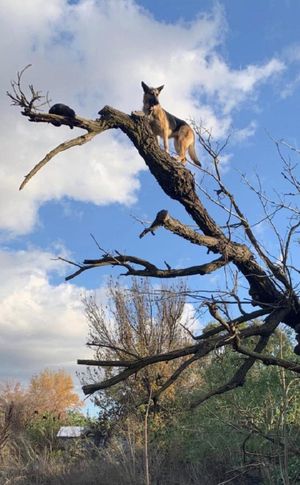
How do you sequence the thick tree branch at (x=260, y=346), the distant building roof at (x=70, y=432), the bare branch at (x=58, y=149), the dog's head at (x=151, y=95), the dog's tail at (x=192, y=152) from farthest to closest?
the distant building roof at (x=70, y=432)
the dog's head at (x=151, y=95)
the dog's tail at (x=192, y=152)
the thick tree branch at (x=260, y=346)
the bare branch at (x=58, y=149)

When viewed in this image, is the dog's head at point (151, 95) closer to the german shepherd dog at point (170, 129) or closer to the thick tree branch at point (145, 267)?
the german shepherd dog at point (170, 129)

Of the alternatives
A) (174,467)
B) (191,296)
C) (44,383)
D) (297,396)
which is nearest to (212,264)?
(191,296)

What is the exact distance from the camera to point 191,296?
4.92 meters

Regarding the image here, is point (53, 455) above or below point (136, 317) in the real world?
below

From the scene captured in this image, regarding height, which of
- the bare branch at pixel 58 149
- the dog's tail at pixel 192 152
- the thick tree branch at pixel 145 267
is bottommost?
the thick tree branch at pixel 145 267

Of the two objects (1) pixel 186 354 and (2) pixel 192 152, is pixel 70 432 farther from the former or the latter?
(1) pixel 186 354

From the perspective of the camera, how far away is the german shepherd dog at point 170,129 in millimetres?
7410

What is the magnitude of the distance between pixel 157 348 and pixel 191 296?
13.9 metres

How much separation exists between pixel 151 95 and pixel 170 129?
0.79 m

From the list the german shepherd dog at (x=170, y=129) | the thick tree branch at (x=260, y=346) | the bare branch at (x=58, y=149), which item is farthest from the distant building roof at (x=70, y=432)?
the bare branch at (x=58, y=149)

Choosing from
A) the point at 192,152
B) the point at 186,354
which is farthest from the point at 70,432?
the point at 186,354

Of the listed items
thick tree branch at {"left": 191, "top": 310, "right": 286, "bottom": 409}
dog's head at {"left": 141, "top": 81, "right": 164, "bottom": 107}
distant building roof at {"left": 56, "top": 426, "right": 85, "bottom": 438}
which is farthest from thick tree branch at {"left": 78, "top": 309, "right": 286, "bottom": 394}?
distant building roof at {"left": 56, "top": 426, "right": 85, "bottom": 438}

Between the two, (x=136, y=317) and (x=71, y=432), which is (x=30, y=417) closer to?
(x=71, y=432)

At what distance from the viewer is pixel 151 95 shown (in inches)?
324
